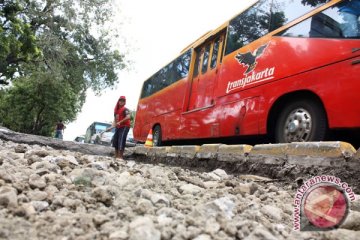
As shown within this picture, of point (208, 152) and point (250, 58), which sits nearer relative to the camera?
point (208, 152)

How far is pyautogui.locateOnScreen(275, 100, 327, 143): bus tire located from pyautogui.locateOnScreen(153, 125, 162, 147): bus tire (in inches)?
238

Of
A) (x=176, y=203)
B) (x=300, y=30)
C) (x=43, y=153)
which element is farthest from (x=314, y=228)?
(x=300, y=30)

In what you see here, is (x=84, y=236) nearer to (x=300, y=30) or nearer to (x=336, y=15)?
(x=336, y=15)

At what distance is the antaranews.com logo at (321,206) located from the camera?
232 centimetres

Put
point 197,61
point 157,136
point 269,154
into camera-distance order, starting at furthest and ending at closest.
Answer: point 157,136 < point 197,61 < point 269,154

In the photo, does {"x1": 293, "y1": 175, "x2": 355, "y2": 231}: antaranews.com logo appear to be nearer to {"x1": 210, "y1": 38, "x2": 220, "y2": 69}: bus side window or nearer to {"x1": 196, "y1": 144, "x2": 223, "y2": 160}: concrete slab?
{"x1": 196, "y1": 144, "x2": 223, "y2": 160}: concrete slab

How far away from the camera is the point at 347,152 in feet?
11.0

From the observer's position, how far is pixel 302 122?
5.11 metres

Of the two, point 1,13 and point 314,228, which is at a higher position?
point 1,13

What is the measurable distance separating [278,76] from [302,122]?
885 mm

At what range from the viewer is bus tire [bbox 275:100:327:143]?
15.9 ft

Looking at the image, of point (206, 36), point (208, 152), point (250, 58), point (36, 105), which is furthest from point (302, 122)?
point (36, 105)

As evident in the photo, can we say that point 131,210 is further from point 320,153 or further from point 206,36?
point 206,36

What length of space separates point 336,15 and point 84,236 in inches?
167
